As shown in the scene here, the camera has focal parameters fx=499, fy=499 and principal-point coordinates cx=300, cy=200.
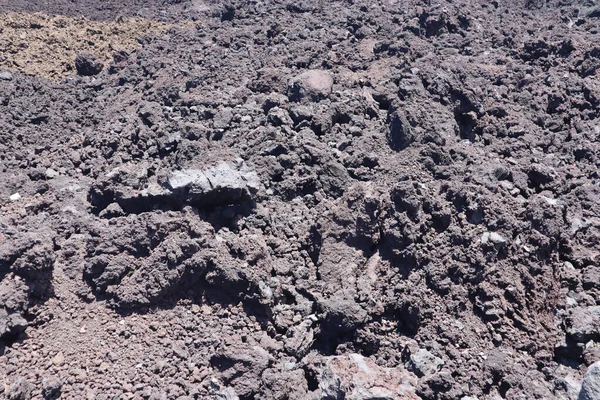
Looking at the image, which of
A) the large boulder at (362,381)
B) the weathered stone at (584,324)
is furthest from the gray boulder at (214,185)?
the weathered stone at (584,324)

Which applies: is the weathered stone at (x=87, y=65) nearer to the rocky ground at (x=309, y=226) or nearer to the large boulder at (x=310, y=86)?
the rocky ground at (x=309, y=226)

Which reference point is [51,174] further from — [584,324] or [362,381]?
[584,324]

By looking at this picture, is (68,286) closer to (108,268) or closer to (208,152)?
(108,268)

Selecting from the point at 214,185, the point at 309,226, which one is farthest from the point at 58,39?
the point at 309,226

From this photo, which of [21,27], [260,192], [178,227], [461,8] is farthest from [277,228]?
[21,27]

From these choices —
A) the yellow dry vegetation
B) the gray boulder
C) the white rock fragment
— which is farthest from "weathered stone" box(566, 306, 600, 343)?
the yellow dry vegetation

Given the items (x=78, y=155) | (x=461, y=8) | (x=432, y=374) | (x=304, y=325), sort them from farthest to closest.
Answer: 1. (x=461, y=8)
2. (x=78, y=155)
3. (x=304, y=325)
4. (x=432, y=374)

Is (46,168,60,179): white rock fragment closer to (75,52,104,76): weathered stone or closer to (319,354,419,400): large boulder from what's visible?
(75,52,104,76): weathered stone
